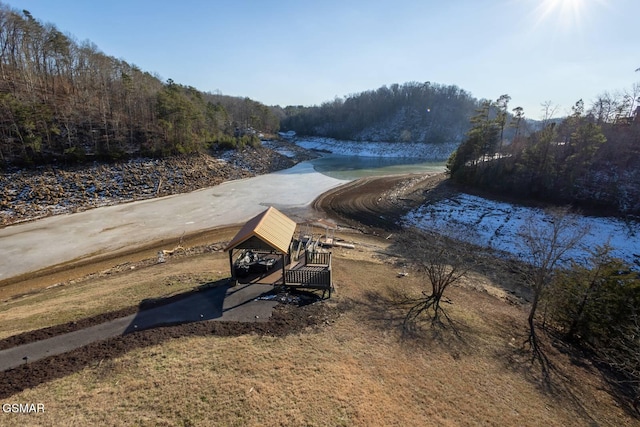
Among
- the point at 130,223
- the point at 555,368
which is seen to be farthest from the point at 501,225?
the point at 130,223

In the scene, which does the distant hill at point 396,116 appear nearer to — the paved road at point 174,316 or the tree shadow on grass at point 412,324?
the tree shadow on grass at point 412,324

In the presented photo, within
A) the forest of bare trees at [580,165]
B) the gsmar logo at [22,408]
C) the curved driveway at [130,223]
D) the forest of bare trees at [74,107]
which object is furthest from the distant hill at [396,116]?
the gsmar logo at [22,408]

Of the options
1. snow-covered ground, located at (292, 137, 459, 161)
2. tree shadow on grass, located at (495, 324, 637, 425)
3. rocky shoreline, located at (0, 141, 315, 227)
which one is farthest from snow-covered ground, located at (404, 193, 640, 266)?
snow-covered ground, located at (292, 137, 459, 161)

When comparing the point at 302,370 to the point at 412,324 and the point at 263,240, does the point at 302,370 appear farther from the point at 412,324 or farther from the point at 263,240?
the point at 412,324

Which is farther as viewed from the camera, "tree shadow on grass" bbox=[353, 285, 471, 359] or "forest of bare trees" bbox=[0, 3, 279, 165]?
"forest of bare trees" bbox=[0, 3, 279, 165]

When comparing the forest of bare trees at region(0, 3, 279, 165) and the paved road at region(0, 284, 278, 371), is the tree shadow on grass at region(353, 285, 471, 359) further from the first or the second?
the forest of bare trees at region(0, 3, 279, 165)

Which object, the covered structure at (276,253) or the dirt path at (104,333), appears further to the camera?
the covered structure at (276,253)
